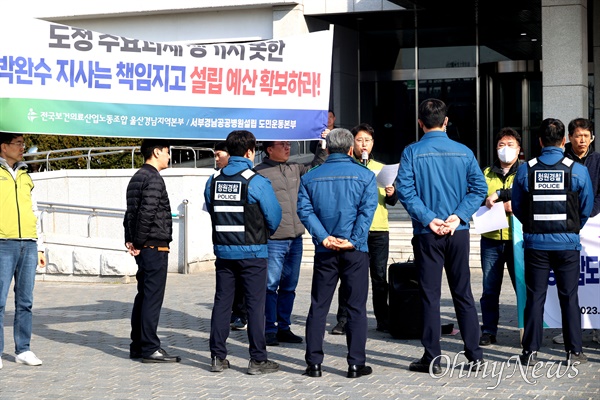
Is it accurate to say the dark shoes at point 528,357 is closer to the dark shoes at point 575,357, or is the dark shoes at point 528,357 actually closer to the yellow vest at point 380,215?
the dark shoes at point 575,357

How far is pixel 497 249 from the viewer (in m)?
9.18

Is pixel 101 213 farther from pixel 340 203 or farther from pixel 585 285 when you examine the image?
pixel 585 285

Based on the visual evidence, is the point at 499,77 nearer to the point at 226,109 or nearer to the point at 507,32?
the point at 507,32

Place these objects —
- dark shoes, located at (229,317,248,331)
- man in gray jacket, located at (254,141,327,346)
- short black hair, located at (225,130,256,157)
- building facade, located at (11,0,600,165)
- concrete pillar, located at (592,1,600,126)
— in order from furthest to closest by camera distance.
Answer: building facade, located at (11,0,600,165)
concrete pillar, located at (592,1,600,126)
dark shoes, located at (229,317,248,331)
man in gray jacket, located at (254,141,327,346)
short black hair, located at (225,130,256,157)

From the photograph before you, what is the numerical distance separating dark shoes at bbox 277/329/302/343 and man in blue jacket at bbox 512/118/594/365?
231 centimetres

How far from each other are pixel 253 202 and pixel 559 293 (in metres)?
2.65

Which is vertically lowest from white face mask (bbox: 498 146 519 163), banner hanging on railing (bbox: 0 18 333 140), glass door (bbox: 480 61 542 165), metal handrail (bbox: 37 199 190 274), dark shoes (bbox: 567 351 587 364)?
dark shoes (bbox: 567 351 587 364)

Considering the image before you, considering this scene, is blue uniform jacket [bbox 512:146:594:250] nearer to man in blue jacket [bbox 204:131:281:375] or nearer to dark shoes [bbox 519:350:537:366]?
dark shoes [bbox 519:350:537:366]

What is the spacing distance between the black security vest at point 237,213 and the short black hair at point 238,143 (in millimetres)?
176

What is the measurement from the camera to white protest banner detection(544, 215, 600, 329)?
344 inches

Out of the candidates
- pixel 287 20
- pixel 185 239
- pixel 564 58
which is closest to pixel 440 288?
pixel 185 239

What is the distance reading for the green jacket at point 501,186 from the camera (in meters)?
9.05

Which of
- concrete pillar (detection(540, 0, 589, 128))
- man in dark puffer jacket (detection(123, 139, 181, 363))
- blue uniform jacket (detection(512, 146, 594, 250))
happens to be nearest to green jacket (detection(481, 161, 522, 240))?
blue uniform jacket (detection(512, 146, 594, 250))
